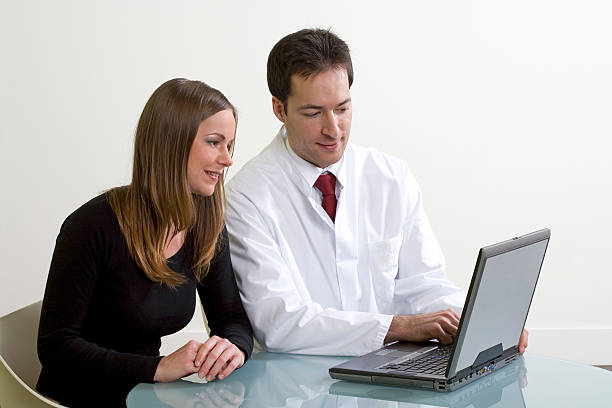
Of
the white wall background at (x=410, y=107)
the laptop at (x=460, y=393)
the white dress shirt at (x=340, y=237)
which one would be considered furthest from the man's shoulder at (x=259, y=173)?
the white wall background at (x=410, y=107)

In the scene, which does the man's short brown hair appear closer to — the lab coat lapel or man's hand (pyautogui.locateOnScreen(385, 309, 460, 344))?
the lab coat lapel

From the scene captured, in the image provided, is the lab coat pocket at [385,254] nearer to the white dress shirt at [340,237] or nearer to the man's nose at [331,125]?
the white dress shirt at [340,237]

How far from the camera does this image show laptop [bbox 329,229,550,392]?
1543 mm

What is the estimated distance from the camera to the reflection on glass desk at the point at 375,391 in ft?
5.10

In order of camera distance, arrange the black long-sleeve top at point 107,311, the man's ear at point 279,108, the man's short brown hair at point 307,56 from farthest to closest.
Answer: the man's ear at point 279,108, the man's short brown hair at point 307,56, the black long-sleeve top at point 107,311

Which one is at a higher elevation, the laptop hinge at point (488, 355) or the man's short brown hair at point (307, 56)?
the man's short brown hair at point (307, 56)

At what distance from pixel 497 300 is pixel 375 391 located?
0.96 feet

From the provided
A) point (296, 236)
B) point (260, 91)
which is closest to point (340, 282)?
point (296, 236)

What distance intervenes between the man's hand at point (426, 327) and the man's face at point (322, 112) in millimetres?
560

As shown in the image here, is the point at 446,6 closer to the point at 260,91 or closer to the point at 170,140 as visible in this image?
the point at 260,91

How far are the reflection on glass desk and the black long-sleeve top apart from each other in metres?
0.13

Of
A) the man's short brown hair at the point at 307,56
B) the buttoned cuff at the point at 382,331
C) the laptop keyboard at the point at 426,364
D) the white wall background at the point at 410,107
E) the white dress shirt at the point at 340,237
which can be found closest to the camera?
the laptop keyboard at the point at 426,364

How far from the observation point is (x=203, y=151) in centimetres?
200

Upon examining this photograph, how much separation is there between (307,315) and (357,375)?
1.20 feet
